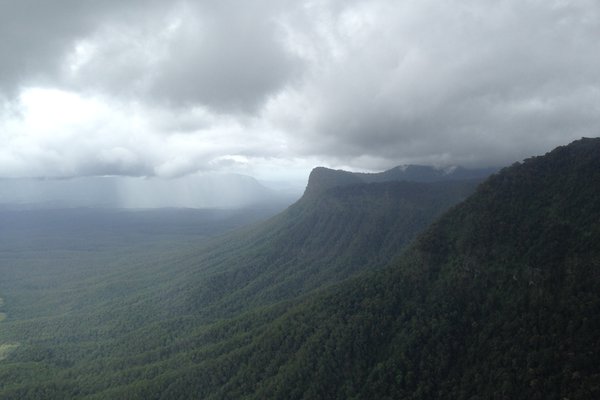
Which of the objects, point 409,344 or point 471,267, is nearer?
point 409,344

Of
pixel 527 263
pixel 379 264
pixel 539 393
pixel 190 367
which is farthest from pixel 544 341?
pixel 379 264

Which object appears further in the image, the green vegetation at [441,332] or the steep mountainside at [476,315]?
the green vegetation at [441,332]

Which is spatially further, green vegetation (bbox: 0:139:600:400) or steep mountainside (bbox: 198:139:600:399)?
green vegetation (bbox: 0:139:600:400)

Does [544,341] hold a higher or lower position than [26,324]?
higher

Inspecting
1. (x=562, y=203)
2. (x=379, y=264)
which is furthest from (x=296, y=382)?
(x=379, y=264)

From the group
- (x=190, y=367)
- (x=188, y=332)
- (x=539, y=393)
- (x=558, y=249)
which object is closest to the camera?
(x=539, y=393)

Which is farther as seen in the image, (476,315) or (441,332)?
(441,332)

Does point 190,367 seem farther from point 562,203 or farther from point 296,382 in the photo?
point 562,203

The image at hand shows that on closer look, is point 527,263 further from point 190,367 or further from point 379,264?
point 379,264

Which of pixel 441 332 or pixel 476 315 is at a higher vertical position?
pixel 476 315

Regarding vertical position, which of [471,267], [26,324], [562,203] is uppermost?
[562,203]

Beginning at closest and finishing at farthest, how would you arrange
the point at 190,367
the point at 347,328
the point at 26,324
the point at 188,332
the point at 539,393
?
the point at 539,393
the point at 347,328
the point at 190,367
the point at 188,332
the point at 26,324
